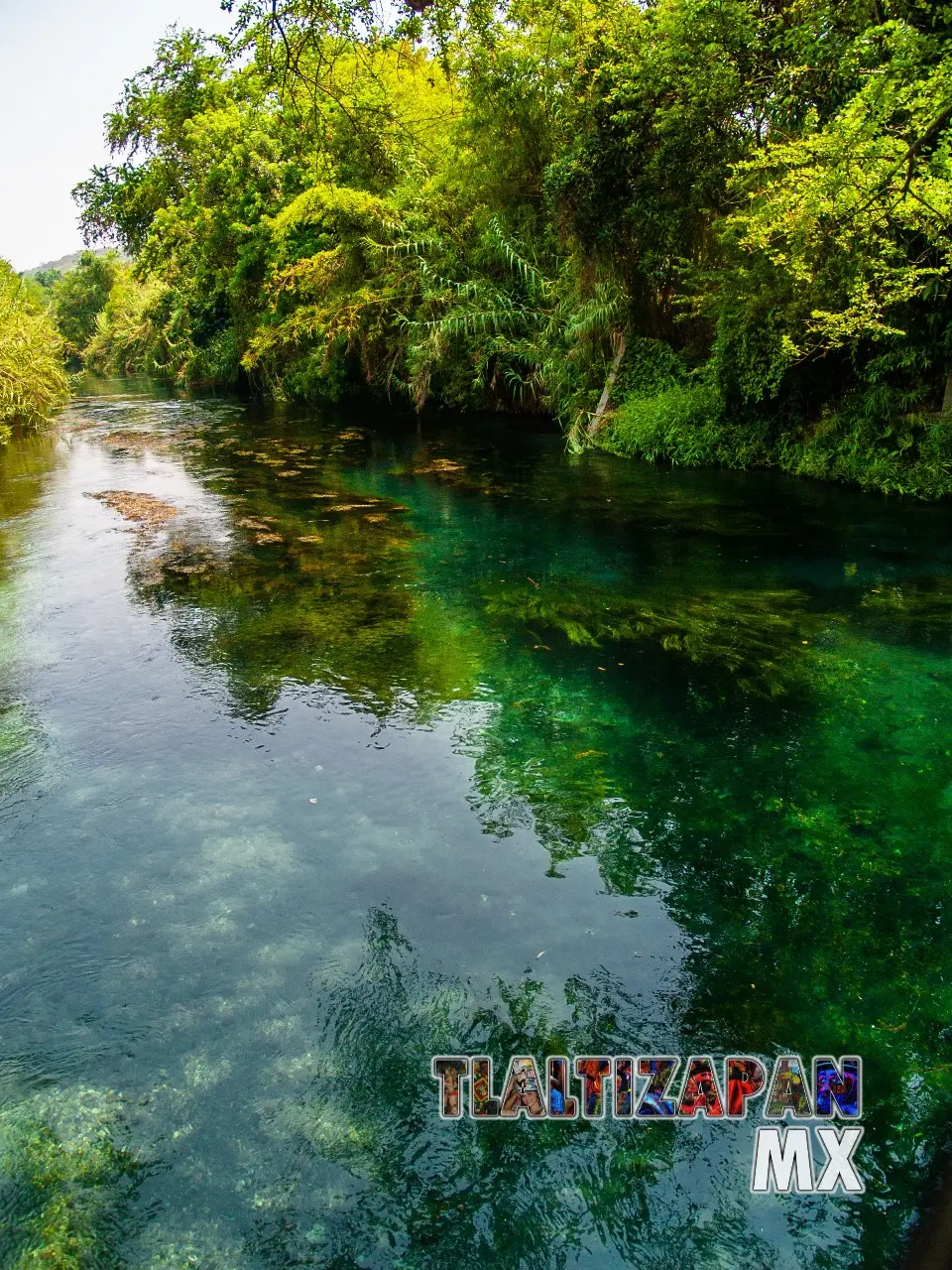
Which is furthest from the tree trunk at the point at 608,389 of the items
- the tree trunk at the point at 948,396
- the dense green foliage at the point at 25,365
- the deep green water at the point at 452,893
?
the dense green foliage at the point at 25,365

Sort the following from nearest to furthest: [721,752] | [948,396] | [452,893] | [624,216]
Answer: [452,893]
[721,752]
[948,396]
[624,216]

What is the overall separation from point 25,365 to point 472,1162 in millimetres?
20331

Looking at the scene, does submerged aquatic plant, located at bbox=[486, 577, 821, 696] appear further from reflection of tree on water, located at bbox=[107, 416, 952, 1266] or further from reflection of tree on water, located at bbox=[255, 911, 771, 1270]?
reflection of tree on water, located at bbox=[255, 911, 771, 1270]

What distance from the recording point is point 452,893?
4.08 metres

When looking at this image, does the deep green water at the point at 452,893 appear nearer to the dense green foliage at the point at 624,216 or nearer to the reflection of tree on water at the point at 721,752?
the reflection of tree on water at the point at 721,752

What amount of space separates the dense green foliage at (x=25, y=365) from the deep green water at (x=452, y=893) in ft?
38.8

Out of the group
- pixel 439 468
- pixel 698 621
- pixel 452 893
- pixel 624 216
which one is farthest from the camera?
pixel 439 468

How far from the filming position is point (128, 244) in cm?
2934

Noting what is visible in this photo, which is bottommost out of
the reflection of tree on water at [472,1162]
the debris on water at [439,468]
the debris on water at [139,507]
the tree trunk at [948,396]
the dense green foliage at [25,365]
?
the reflection of tree on water at [472,1162]

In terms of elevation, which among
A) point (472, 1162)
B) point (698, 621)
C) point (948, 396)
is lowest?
point (472, 1162)

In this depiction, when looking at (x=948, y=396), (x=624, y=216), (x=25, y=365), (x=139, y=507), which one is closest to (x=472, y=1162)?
(x=948, y=396)

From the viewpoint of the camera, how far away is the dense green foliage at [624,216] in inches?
339

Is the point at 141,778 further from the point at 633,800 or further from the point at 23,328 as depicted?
the point at 23,328

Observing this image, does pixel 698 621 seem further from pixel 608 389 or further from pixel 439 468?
pixel 608 389
